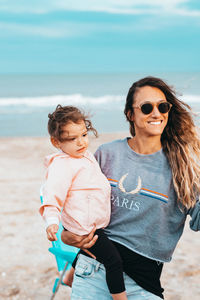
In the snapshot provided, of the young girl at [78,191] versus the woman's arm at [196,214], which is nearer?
the young girl at [78,191]

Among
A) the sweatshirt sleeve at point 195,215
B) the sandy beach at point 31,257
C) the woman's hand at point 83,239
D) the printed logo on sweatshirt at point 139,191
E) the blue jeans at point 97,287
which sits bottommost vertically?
the sandy beach at point 31,257

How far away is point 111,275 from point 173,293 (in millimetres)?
2044

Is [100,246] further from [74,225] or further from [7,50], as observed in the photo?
[7,50]

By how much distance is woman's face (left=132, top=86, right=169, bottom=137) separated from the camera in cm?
222

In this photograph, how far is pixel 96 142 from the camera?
36.7 feet

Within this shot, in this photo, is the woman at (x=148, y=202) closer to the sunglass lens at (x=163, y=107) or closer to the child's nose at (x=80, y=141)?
the sunglass lens at (x=163, y=107)

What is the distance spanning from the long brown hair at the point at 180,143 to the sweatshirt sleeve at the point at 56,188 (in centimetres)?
54

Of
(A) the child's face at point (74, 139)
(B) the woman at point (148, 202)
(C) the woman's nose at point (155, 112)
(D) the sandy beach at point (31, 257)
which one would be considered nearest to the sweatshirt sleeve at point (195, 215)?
(B) the woman at point (148, 202)

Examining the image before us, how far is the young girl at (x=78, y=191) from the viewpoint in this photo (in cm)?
208

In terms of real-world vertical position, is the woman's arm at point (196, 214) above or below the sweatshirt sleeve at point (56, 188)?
below

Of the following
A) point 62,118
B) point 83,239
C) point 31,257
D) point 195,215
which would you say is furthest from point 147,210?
point 31,257

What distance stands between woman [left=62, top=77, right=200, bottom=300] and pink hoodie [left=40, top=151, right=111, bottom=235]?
0.28ft

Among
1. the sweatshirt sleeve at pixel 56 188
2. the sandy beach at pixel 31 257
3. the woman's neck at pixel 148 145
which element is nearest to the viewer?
the sweatshirt sleeve at pixel 56 188

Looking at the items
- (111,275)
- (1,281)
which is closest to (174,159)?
(111,275)
